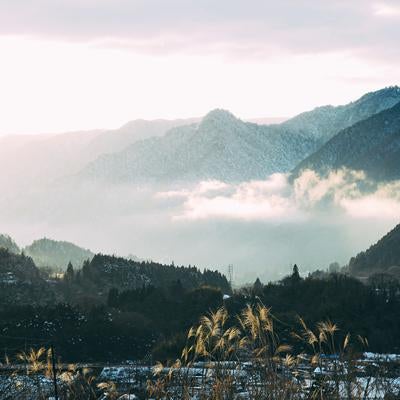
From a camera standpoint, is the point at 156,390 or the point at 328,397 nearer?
the point at 156,390

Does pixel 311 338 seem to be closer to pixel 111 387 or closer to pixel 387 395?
pixel 387 395

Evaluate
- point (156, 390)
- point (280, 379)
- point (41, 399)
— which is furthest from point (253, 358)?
point (41, 399)

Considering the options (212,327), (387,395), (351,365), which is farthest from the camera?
(387,395)

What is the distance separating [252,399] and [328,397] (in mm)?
6036

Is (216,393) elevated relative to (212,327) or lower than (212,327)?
lower

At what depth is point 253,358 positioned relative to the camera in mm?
67438

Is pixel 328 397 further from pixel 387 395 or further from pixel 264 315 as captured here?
pixel 264 315

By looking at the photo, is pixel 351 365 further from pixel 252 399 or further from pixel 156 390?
pixel 156 390

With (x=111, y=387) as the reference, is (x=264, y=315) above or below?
above

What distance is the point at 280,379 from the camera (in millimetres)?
67875

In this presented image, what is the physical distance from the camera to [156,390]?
62.3m

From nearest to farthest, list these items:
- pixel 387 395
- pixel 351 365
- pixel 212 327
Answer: pixel 351 365, pixel 212 327, pixel 387 395

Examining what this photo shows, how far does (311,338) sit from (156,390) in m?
12.3

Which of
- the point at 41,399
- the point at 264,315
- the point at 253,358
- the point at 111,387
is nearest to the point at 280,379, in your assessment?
the point at 253,358
